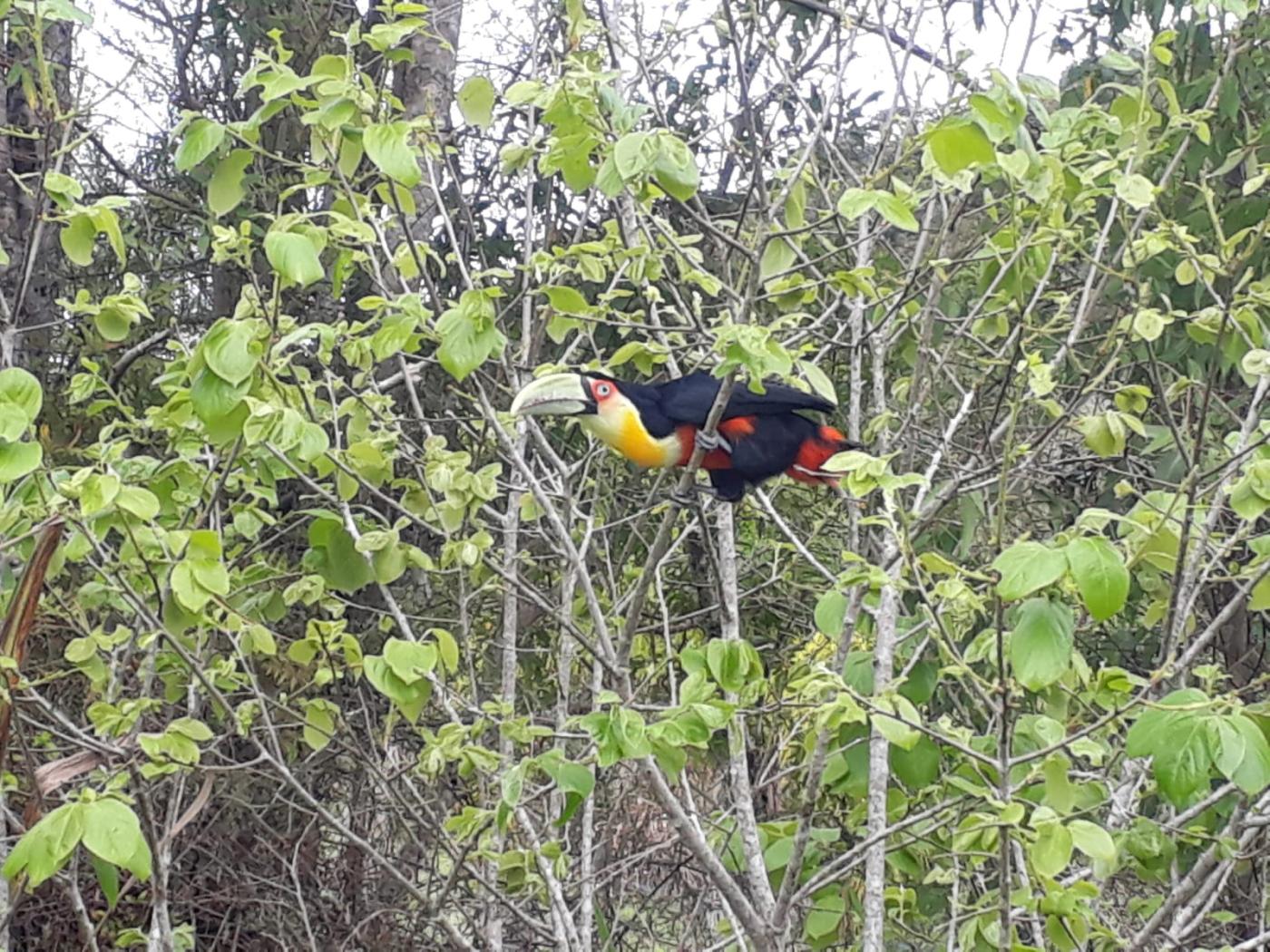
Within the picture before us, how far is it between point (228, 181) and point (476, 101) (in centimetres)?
38

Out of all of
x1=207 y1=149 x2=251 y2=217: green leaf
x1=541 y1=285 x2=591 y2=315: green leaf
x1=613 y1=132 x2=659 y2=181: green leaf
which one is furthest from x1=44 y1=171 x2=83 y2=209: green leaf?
x1=613 y1=132 x2=659 y2=181: green leaf

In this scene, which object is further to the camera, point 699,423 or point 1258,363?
point 699,423

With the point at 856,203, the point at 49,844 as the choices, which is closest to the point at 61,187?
the point at 49,844

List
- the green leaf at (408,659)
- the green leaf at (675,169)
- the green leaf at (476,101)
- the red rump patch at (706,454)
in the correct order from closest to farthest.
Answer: the green leaf at (675,169) → the green leaf at (408,659) → the green leaf at (476,101) → the red rump patch at (706,454)

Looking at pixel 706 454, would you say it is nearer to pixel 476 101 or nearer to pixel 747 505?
pixel 476 101

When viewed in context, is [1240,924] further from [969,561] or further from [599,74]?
[599,74]

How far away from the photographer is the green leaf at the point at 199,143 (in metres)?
1.70

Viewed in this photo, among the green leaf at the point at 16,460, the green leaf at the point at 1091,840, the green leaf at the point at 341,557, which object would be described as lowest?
the green leaf at the point at 341,557

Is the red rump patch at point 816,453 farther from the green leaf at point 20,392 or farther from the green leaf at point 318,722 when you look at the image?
the green leaf at point 20,392

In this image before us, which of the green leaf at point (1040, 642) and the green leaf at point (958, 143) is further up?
the green leaf at point (958, 143)

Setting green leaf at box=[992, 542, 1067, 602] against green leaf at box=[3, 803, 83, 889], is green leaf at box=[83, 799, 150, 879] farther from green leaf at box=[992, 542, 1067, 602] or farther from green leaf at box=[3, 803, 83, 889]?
green leaf at box=[992, 542, 1067, 602]

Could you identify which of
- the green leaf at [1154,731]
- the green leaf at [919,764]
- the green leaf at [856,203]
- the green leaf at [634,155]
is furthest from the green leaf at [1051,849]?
the green leaf at [634,155]

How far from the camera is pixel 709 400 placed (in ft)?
7.92

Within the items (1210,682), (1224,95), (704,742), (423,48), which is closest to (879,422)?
(1210,682)
